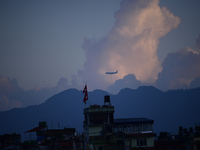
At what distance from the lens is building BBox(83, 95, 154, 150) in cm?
6141

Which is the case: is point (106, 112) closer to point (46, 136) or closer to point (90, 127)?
point (90, 127)

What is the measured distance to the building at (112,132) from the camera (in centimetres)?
6141

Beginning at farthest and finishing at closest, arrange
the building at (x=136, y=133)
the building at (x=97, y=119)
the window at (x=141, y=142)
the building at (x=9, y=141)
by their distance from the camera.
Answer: the building at (x=9, y=141) < the building at (x=97, y=119) < the window at (x=141, y=142) < the building at (x=136, y=133)

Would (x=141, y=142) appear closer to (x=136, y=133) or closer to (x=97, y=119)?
(x=136, y=133)

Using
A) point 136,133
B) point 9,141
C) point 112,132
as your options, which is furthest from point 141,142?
point 9,141

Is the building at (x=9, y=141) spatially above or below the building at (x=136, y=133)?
below

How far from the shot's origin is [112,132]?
209ft

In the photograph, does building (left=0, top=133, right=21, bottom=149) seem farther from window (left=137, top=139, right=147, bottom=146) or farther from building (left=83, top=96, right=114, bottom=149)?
window (left=137, top=139, right=147, bottom=146)

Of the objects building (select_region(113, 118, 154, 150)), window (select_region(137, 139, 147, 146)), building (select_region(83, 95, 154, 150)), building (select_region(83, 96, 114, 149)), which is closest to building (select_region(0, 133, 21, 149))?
building (select_region(83, 96, 114, 149))

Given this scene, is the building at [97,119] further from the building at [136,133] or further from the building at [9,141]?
the building at [9,141]

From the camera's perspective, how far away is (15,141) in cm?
9356

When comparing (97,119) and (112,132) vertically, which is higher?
(97,119)

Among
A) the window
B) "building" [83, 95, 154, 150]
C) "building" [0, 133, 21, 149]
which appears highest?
"building" [83, 95, 154, 150]

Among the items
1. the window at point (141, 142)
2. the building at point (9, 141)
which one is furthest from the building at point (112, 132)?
the building at point (9, 141)
